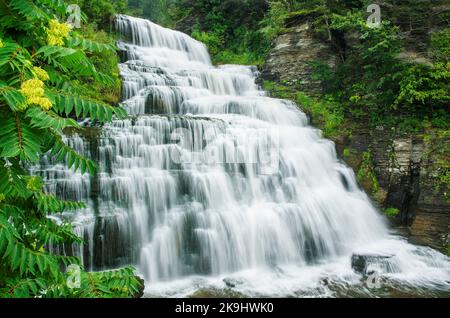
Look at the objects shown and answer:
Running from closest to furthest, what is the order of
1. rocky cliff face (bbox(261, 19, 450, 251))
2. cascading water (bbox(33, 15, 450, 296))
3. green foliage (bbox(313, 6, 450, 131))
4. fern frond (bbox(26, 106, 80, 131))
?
fern frond (bbox(26, 106, 80, 131)) < cascading water (bbox(33, 15, 450, 296)) < rocky cliff face (bbox(261, 19, 450, 251)) < green foliage (bbox(313, 6, 450, 131))

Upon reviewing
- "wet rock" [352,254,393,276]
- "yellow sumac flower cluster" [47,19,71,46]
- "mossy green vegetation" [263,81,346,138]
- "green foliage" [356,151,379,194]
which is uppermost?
"mossy green vegetation" [263,81,346,138]

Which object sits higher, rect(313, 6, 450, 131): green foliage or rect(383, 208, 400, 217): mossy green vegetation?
rect(313, 6, 450, 131): green foliage

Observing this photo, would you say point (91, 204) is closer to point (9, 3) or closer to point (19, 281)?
point (19, 281)

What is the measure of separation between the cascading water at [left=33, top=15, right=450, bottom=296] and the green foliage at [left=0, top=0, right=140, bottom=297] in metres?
4.50

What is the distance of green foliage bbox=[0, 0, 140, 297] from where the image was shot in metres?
1.71

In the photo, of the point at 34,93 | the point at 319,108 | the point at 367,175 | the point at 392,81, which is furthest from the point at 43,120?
the point at 319,108

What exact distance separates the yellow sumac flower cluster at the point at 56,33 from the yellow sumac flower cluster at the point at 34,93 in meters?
0.49

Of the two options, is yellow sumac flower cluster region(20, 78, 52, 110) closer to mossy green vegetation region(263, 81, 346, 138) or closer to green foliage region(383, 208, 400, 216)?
green foliage region(383, 208, 400, 216)

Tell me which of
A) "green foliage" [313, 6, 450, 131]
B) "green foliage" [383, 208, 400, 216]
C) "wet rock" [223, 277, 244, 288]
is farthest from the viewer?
"green foliage" [313, 6, 450, 131]

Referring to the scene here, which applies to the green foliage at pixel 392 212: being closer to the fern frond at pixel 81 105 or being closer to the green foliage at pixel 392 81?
the green foliage at pixel 392 81

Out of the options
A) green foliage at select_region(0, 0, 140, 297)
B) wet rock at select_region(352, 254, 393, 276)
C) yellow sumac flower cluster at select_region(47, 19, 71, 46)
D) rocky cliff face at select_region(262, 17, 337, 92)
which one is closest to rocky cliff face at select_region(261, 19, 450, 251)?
wet rock at select_region(352, 254, 393, 276)

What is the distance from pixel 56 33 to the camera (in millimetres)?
2113

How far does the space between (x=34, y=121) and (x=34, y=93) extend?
6.0 inches

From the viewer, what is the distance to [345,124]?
12.7 m
